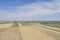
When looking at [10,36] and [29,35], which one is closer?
[10,36]

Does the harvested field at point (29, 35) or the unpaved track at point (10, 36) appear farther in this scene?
the unpaved track at point (10, 36)

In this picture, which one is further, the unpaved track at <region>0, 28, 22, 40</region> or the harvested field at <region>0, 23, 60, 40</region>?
the unpaved track at <region>0, 28, 22, 40</region>

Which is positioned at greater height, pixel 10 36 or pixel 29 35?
pixel 10 36
